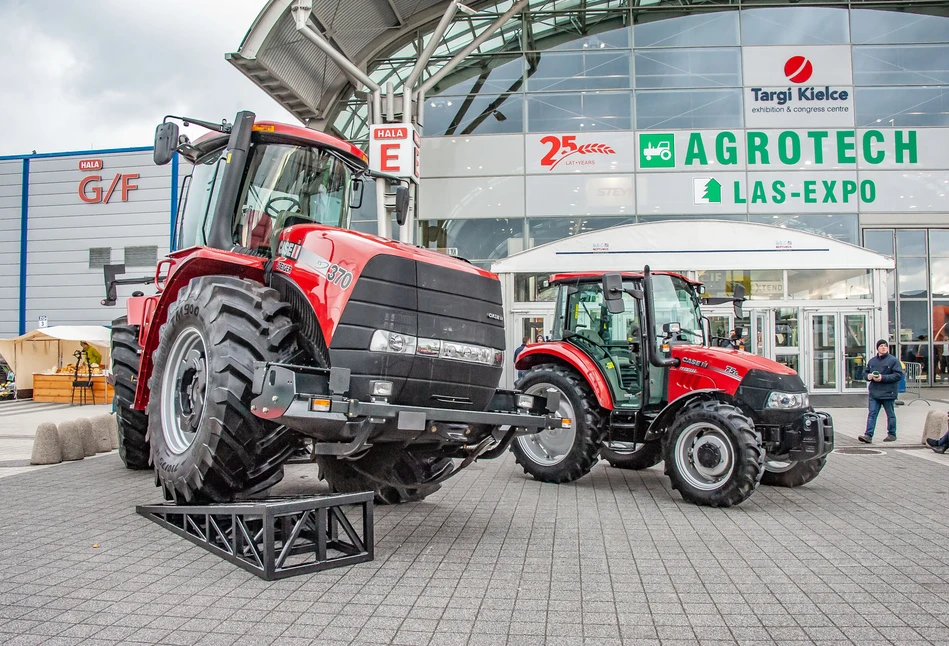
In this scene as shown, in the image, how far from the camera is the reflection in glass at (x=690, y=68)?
21.3 metres

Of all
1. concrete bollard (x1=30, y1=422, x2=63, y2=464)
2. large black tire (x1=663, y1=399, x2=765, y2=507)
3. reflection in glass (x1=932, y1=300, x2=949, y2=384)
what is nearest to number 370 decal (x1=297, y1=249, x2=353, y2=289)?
large black tire (x1=663, y1=399, x2=765, y2=507)

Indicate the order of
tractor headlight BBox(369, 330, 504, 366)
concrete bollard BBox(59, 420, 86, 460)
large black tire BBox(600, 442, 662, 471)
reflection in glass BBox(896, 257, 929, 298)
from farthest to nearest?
reflection in glass BBox(896, 257, 929, 298), concrete bollard BBox(59, 420, 86, 460), large black tire BBox(600, 442, 662, 471), tractor headlight BBox(369, 330, 504, 366)

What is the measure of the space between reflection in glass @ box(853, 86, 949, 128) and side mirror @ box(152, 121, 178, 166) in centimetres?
2031

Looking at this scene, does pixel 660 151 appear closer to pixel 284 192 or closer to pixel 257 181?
pixel 284 192

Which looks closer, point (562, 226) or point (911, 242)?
point (562, 226)

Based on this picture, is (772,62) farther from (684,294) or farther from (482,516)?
(482,516)

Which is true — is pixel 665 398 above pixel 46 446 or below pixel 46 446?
above

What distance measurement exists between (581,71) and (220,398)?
19254 millimetres

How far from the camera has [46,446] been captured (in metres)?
9.64

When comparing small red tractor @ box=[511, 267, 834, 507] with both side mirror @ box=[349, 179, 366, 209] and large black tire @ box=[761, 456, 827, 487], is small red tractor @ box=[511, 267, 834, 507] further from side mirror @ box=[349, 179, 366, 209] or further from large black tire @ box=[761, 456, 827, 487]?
side mirror @ box=[349, 179, 366, 209]

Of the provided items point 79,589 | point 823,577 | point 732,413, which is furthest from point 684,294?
point 79,589

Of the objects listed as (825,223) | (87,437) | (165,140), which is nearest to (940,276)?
(825,223)

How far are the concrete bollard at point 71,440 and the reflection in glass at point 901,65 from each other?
21.0 metres

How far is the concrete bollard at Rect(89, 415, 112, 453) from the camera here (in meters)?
10.7
